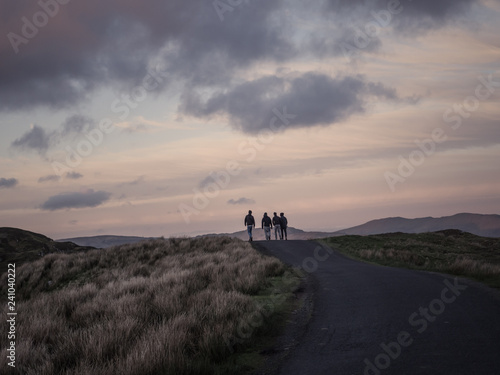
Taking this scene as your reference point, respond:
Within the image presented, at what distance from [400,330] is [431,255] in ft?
60.3

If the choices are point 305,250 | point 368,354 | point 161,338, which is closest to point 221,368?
point 161,338

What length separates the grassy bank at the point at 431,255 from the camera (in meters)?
14.1

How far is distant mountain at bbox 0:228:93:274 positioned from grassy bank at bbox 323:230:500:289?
29.1 metres

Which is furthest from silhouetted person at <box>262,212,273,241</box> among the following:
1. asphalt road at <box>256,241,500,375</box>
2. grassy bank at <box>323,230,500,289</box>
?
asphalt road at <box>256,241,500,375</box>

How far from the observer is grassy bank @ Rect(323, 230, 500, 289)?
46.4 ft

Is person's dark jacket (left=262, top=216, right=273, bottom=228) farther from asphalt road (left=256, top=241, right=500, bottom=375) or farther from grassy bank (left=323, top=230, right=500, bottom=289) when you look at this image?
asphalt road (left=256, top=241, right=500, bottom=375)

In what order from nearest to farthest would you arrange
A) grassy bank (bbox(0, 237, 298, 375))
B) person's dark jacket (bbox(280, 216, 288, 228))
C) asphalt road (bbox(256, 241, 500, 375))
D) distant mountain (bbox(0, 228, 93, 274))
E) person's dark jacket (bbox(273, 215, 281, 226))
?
1. asphalt road (bbox(256, 241, 500, 375))
2. grassy bank (bbox(0, 237, 298, 375))
3. person's dark jacket (bbox(273, 215, 281, 226))
4. person's dark jacket (bbox(280, 216, 288, 228))
5. distant mountain (bbox(0, 228, 93, 274))

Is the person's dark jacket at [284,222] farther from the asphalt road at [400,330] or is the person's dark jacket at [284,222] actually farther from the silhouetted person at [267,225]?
the asphalt road at [400,330]

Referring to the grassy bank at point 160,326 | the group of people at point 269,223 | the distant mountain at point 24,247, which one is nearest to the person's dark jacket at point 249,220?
the group of people at point 269,223

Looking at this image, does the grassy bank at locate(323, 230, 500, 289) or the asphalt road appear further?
the grassy bank at locate(323, 230, 500, 289)

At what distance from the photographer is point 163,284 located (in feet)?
41.9

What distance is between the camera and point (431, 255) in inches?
907

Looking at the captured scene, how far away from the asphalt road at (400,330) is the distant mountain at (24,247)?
34.6 m

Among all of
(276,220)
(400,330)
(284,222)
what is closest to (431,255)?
(284,222)
